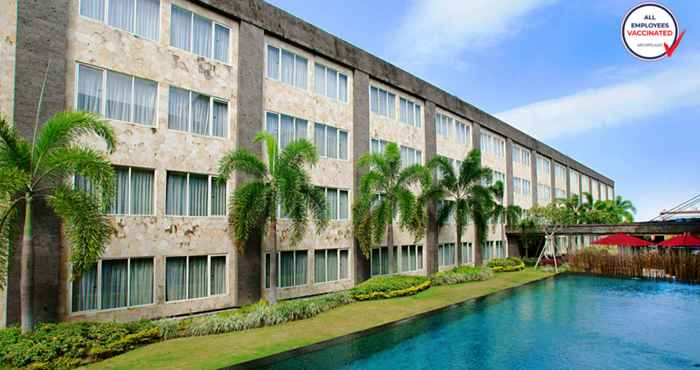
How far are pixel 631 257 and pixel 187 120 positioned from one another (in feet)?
98.7

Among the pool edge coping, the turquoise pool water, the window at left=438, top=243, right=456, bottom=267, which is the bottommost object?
the turquoise pool water

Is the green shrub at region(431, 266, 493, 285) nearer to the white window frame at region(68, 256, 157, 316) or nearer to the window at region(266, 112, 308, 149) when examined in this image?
the window at region(266, 112, 308, 149)

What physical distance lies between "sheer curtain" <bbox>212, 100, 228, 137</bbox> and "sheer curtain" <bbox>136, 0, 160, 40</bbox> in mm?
3212

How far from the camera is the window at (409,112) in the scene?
27.5m

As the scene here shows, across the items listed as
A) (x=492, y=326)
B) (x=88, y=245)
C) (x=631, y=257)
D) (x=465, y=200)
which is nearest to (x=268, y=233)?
(x=88, y=245)

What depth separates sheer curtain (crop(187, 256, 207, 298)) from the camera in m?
15.6

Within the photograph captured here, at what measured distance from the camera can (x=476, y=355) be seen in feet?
38.3

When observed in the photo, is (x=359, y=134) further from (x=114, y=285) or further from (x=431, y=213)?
(x=114, y=285)

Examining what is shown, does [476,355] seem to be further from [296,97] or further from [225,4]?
[225,4]

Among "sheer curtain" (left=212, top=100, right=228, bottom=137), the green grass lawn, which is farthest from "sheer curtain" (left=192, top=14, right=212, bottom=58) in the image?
the green grass lawn

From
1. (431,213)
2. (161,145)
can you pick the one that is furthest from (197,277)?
(431,213)

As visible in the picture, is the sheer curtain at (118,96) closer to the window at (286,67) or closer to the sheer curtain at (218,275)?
the sheer curtain at (218,275)

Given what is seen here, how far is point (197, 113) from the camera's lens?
53.8ft

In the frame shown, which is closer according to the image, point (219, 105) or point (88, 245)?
point (88, 245)
